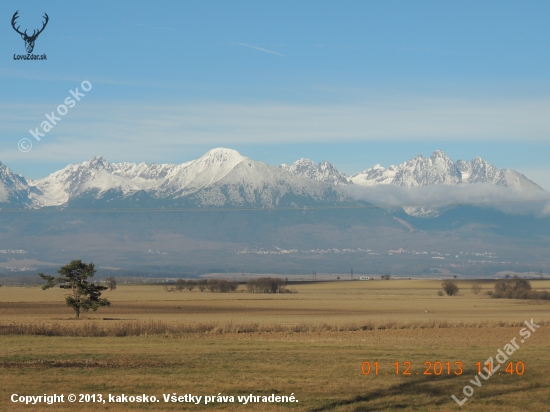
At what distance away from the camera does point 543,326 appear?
5091 cm

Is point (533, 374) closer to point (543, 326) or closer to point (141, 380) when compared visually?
point (141, 380)

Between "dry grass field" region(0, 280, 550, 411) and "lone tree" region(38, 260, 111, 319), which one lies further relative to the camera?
"lone tree" region(38, 260, 111, 319)

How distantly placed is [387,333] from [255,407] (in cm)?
2538

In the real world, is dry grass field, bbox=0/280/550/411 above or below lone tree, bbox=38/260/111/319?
below
